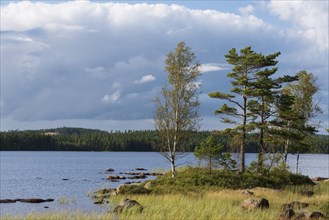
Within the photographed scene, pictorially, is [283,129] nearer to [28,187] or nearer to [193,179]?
[193,179]

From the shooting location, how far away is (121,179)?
223ft

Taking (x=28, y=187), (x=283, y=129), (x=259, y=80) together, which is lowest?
(x=28, y=187)

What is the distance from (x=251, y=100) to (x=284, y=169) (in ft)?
24.5

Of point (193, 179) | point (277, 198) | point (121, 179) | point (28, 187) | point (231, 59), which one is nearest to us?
point (277, 198)

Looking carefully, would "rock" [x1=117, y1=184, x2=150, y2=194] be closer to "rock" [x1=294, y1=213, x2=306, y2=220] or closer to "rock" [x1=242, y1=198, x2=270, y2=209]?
"rock" [x1=242, y1=198, x2=270, y2=209]

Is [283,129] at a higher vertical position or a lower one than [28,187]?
higher

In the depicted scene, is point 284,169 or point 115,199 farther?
point 284,169

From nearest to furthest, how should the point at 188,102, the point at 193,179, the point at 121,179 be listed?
1. the point at 193,179
2. the point at 188,102
3. the point at 121,179

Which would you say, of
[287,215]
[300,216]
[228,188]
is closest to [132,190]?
[228,188]

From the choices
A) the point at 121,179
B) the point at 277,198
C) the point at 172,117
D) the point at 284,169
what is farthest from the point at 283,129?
the point at 121,179

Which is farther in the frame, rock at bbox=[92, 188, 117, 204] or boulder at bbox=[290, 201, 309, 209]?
rock at bbox=[92, 188, 117, 204]

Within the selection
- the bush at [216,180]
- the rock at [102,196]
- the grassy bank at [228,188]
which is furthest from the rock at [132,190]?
the bush at [216,180]

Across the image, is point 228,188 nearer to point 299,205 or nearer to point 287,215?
point 299,205

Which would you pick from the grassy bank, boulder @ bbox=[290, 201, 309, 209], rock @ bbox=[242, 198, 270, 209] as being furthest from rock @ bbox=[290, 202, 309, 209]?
rock @ bbox=[242, 198, 270, 209]
